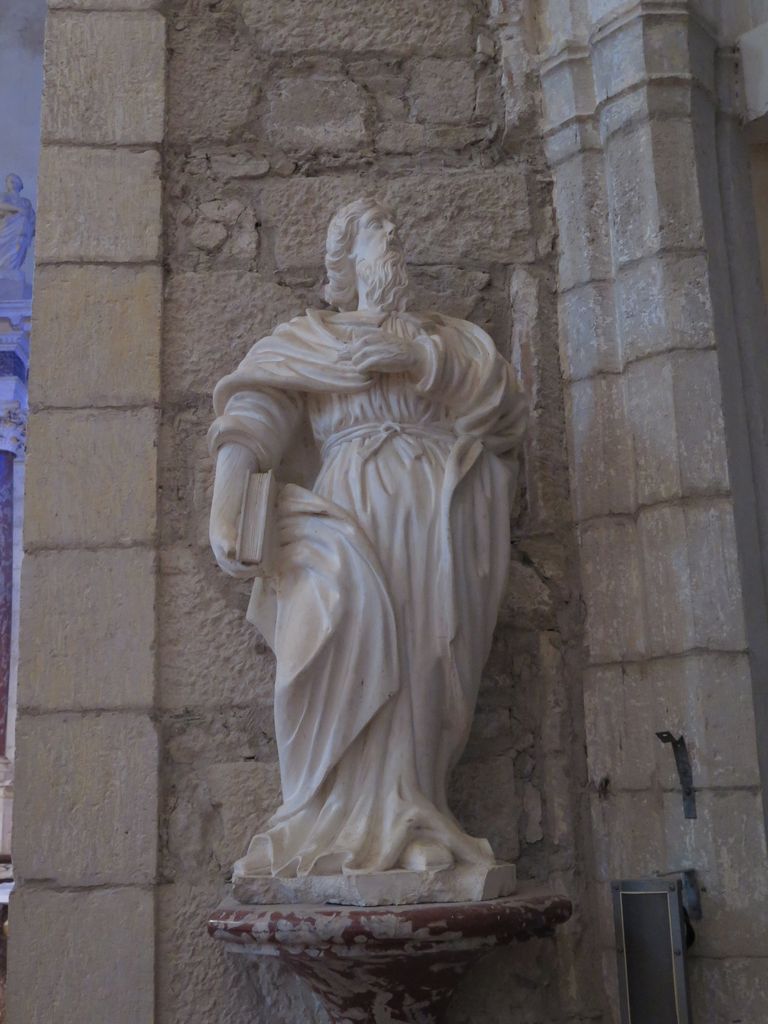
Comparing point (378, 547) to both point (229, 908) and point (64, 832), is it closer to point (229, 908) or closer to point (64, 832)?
point (229, 908)

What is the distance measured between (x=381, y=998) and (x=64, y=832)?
0.80m

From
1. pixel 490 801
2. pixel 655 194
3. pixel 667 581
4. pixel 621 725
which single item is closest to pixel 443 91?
pixel 655 194

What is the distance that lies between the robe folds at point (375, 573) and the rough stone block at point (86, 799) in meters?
0.38

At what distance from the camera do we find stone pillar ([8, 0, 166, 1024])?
256cm

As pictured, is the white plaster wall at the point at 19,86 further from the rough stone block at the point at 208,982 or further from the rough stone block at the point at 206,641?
the rough stone block at the point at 208,982

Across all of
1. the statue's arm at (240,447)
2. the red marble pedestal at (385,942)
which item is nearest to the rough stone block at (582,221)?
the statue's arm at (240,447)

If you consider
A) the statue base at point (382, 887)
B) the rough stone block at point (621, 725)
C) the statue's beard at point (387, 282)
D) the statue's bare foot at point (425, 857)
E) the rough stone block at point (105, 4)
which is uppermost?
the rough stone block at point (105, 4)

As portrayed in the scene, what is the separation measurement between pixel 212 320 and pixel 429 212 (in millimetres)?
616

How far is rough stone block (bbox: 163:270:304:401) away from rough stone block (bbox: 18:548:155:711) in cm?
45

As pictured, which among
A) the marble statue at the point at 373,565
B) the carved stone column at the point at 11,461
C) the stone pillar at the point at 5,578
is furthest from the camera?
the carved stone column at the point at 11,461

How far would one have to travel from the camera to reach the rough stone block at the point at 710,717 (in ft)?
8.50

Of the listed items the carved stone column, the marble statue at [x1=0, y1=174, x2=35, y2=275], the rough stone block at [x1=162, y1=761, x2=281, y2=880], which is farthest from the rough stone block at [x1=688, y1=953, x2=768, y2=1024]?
the marble statue at [x1=0, y1=174, x2=35, y2=275]

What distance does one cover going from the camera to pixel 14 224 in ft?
28.3

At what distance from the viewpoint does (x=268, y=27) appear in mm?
3217
